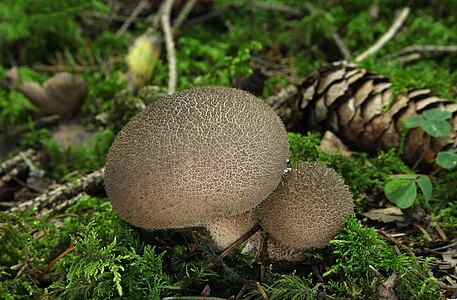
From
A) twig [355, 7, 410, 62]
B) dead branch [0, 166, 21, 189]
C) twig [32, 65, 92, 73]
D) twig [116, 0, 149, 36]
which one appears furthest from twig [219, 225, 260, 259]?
twig [116, 0, 149, 36]

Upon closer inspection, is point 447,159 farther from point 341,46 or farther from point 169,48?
point 169,48

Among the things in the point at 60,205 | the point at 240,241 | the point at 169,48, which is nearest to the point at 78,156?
the point at 60,205

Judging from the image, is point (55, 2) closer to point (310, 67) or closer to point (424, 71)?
point (310, 67)

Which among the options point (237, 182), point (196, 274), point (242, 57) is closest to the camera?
point (237, 182)

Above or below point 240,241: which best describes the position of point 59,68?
above

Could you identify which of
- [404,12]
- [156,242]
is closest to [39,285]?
[156,242]

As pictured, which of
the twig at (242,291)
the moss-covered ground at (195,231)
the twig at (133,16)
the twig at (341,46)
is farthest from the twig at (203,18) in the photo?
the twig at (242,291)
